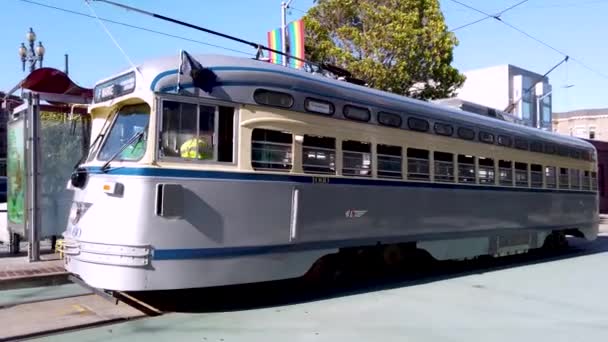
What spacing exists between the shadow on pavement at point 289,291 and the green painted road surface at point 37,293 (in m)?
1.10

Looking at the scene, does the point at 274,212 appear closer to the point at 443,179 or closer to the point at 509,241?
the point at 443,179

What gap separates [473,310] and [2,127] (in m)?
49.9

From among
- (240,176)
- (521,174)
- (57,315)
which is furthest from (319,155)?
(521,174)

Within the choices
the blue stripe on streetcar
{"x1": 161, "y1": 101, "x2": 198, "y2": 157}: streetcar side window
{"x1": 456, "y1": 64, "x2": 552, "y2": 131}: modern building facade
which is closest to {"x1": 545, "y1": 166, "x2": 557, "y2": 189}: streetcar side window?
the blue stripe on streetcar

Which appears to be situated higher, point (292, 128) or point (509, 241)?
point (292, 128)

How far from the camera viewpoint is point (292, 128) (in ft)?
23.1

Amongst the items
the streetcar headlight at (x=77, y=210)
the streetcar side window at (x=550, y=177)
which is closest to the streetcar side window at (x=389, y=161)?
the streetcar headlight at (x=77, y=210)

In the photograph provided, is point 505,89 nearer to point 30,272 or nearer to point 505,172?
point 505,172

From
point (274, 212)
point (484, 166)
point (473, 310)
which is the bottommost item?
point (473, 310)

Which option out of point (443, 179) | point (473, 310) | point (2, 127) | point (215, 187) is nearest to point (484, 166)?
point (443, 179)

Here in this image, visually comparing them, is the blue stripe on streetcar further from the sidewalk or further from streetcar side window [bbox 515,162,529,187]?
streetcar side window [bbox 515,162,529,187]

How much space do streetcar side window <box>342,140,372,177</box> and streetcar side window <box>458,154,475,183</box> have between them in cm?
229

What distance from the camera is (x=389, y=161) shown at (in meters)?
8.28

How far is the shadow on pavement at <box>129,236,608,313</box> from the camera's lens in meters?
7.05
